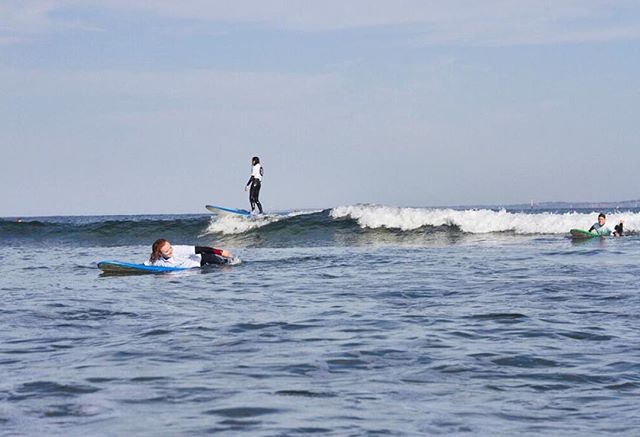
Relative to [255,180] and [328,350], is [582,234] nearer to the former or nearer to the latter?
[255,180]

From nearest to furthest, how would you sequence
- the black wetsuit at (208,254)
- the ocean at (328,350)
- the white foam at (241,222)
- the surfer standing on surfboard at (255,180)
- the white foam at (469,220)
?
the ocean at (328,350)
the black wetsuit at (208,254)
the surfer standing on surfboard at (255,180)
the white foam at (469,220)
the white foam at (241,222)

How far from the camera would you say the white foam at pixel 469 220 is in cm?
3658

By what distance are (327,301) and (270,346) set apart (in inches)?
154

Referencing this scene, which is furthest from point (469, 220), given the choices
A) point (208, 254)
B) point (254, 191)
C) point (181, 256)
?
point (181, 256)

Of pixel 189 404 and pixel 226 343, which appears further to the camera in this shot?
pixel 226 343

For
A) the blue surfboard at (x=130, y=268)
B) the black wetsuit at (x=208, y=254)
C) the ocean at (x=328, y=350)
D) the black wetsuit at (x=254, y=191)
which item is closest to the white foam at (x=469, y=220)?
the black wetsuit at (x=254, y=191)

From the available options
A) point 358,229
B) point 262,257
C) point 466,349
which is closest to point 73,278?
point 262,257

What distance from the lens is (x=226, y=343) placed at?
9062mm

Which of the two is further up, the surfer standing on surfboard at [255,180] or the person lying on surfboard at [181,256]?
the surfer standing on surfboard at [255,180]

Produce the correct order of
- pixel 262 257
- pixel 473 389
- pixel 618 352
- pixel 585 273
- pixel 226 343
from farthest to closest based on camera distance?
1. pixel 262 257
2. pixel 585 273
3. pixel 226 343
4. pixel 618 352
5. pixel 473 389

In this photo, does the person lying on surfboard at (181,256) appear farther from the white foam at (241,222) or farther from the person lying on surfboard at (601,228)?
the white foam at (241,222)

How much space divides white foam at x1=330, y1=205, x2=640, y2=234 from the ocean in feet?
56.8

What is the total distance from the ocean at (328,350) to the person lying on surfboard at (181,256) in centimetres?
44

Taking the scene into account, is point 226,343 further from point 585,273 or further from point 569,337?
point 585,273
